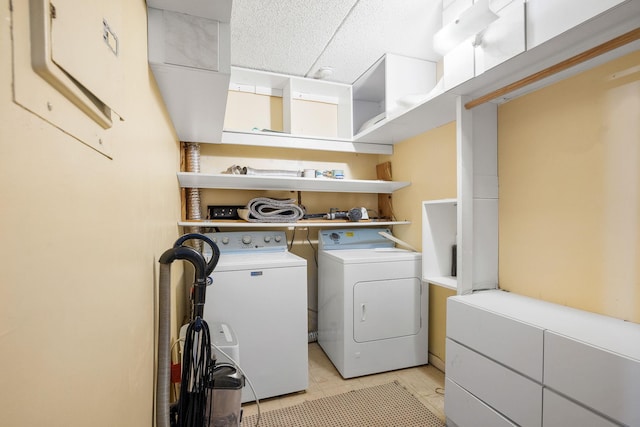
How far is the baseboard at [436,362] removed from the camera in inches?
89.7

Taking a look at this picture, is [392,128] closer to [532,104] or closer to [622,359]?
[532,104]

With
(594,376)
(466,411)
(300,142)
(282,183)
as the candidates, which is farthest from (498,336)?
(300,142)

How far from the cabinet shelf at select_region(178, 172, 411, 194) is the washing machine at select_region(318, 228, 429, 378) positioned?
619 mm

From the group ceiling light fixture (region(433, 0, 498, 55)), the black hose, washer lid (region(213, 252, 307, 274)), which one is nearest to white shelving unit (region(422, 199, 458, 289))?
washer lid (region(213, 252, 307, 274))

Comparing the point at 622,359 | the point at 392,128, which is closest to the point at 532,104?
the point at 392,128

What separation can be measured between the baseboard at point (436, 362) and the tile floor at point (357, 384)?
0.03 meters

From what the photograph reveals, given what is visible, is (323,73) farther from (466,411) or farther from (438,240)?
(466,411)

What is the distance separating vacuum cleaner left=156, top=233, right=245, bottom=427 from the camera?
1.13 meters

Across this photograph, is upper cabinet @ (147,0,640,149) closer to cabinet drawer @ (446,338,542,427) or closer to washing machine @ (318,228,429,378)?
washing machine @ (318,228,429,378)

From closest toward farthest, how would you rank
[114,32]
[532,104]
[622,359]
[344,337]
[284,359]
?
[114,32] → [622,359] → [532,104] → [284,359] → [344,337]

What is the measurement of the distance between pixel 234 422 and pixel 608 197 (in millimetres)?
1997

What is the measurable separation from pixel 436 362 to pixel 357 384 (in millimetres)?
694

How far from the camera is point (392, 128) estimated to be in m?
2.32

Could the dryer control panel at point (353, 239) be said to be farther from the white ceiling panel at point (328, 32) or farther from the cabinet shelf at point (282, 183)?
the white ceiling panel at point (328, 32)
